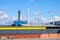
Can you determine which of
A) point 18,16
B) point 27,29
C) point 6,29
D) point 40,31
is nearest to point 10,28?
point 6,29

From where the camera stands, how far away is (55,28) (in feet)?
168

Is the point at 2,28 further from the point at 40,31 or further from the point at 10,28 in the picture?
the point at 40,31

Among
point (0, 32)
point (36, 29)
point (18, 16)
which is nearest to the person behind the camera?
point (0, 32)

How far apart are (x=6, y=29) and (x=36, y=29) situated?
7.53 meters

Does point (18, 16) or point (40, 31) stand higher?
point (18, 16)

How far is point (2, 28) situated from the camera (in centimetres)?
4641

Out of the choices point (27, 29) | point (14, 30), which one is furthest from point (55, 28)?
point (14, 30)

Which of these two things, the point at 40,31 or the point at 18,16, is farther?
the point at 18,16

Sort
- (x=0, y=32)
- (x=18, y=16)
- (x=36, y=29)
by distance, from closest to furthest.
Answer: (x=0, y=32)
(x=36, y=29)
(x=18, y=16)

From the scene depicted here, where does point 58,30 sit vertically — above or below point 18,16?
below

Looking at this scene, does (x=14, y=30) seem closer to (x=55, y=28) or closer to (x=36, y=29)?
(x=36, y=29)

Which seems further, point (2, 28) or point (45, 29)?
point (45, 29)

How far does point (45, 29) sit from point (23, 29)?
6.07m

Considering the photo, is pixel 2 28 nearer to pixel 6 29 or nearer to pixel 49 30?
pixel 6 29
